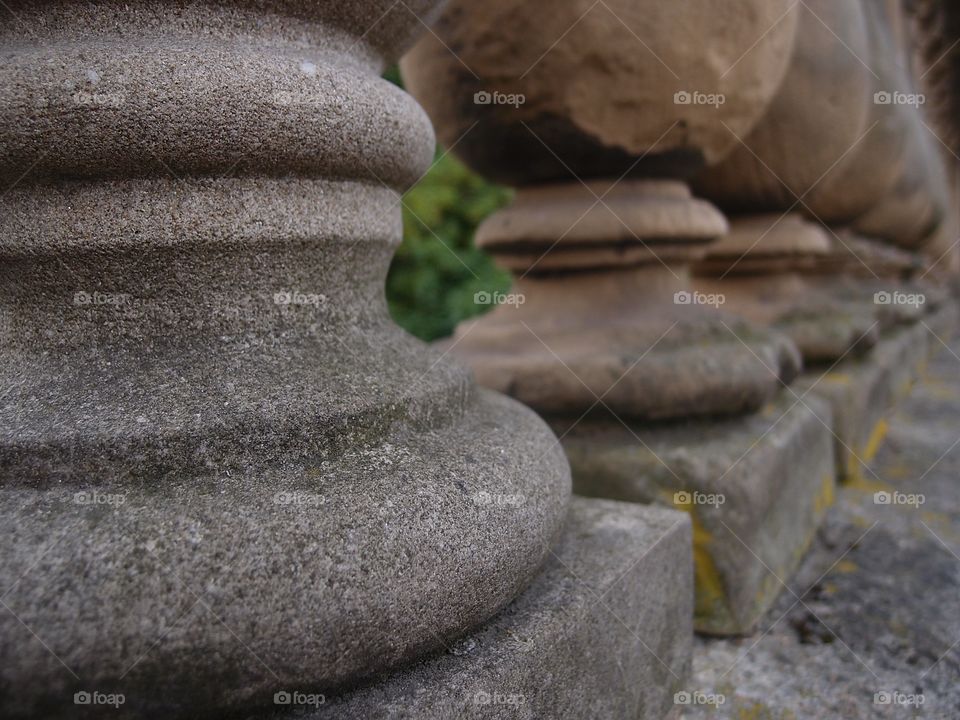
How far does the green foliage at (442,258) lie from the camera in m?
7.51

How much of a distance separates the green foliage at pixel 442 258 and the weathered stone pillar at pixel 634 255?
5.63m

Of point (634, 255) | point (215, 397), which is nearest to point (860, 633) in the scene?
point (634, 255)

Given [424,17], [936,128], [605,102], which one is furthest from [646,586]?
[936,128]

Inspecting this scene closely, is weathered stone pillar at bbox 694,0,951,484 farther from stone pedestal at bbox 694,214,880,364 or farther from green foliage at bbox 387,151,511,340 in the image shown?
green foliage at bbox 387,151,511,340

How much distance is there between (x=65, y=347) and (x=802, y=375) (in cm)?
215

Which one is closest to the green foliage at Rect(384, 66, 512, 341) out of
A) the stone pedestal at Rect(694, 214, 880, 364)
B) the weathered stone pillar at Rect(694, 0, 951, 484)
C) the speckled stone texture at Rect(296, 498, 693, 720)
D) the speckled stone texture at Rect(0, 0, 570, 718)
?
the weathered stone pillar at Rect(694, 0, 951, 484)

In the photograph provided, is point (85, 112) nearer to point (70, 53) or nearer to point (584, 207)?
point (70, 53)

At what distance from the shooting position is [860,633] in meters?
1.36

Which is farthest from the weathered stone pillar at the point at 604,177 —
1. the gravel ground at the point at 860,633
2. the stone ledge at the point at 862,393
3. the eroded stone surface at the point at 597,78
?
the stone ledge at the point at 862,393

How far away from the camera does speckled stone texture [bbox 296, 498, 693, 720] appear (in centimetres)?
74

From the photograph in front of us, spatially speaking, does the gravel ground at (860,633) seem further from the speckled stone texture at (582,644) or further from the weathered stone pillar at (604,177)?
the weathered stone pillar at (604,177)

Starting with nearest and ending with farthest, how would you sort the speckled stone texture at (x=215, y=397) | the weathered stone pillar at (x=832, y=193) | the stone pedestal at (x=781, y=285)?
1. the speckled stone texture at (x=215, y=397)
2. the weathered stone pillar at (x=832, y=193)
3. the stone pedestal at (x=781, y=285)

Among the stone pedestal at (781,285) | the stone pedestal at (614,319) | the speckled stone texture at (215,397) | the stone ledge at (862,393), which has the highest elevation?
the speckled stone texture at (215,397)

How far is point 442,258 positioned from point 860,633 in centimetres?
663
